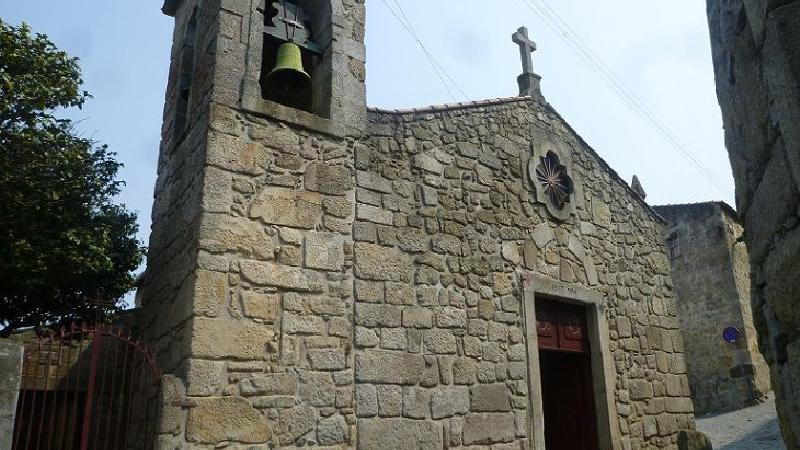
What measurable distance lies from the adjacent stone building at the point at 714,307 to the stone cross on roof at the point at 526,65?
7.15 meters

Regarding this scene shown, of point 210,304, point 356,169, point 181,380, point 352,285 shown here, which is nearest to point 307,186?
point 356,169

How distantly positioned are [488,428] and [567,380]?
2043mm

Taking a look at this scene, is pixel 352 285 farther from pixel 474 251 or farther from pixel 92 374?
pixel 92 374

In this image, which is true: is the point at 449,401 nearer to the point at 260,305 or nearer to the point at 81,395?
the point at 260,305

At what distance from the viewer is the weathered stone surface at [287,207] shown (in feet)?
16.9

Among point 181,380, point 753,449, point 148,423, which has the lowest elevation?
point 753,449

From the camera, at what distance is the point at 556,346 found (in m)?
7.00

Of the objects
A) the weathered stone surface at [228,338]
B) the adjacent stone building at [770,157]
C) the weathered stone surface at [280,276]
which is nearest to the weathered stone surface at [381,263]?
the weathered stone surface at [280,276]

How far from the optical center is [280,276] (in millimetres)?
5051

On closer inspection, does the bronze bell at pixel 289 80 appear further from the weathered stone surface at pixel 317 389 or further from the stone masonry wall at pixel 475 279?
the weathered stone surface at pixel 317 389

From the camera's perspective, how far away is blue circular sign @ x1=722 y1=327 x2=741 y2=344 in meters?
13.5

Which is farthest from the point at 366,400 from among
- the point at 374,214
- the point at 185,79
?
the point at 185,79

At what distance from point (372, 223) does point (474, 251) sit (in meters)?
1.24

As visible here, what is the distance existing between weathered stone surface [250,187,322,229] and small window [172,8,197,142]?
1338mm
